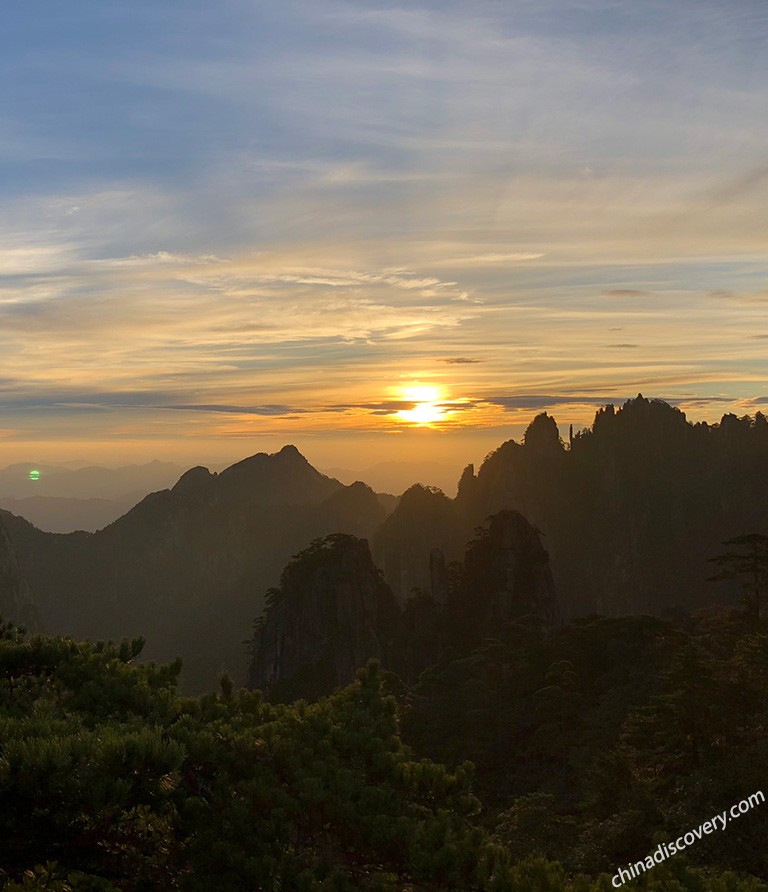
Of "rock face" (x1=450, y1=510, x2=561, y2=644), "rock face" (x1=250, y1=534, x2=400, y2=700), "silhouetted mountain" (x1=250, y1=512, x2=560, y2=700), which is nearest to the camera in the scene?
"rock face" (x1=250, y1=534, x2=400, y2=700)

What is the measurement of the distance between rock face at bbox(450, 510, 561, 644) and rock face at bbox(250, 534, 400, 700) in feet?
34.2

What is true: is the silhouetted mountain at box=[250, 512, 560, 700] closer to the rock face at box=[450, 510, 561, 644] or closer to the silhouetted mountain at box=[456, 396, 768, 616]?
the rock face at box=[450, 510, 561, 644]

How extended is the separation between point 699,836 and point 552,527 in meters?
148

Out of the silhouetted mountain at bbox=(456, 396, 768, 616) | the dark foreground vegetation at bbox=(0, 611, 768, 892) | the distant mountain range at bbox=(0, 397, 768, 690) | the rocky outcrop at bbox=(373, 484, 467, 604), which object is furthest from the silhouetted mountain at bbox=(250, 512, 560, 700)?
the dark foreground vegetation at bbox=(0, 611, 768, 892)

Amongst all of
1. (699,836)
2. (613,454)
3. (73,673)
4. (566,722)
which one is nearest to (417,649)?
(566,722)

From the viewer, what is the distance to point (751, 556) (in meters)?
56.5

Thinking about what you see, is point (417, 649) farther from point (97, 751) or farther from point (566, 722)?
point (97, 751)

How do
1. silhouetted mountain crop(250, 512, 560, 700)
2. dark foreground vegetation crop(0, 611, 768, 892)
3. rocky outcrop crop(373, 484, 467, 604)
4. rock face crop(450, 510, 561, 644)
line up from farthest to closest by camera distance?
1. rocky outcrop crop(373, 484, 467, 604)
2. rock face crop(450, 510, 561, 644)
3. silhouetted mountain crop(250, 512, 560, 700)
4. dark foreground vegetation crop(0, 611, 768, 892)

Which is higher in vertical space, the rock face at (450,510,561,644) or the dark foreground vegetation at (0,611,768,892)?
the dark foreground vegetation at (0,611,768,892)

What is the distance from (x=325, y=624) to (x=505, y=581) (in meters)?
25.0

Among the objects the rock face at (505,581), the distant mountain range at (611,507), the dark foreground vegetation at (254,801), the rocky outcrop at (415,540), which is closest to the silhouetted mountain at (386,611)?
the rock face at (505,581)

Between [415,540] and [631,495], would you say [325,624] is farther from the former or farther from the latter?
[631,495]

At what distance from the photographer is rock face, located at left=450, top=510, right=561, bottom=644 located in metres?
98.0

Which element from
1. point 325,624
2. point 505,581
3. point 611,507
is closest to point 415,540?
point 505,581
